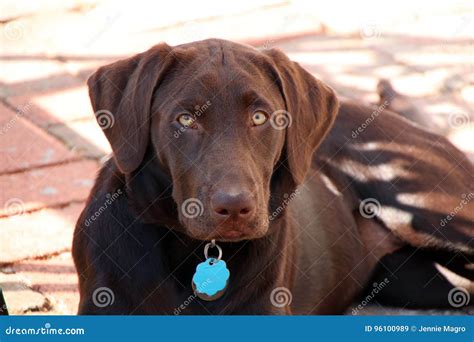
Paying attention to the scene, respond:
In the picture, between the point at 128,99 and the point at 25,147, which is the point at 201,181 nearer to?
the point at 128,99

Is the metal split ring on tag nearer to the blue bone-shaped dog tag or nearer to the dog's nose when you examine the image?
the blue bone-shaped dog tag

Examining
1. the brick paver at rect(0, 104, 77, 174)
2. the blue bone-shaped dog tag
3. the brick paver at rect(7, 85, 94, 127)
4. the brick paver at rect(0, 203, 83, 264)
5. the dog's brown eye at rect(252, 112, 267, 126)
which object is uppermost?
the dog's brown eye at rect(252, 112, 267, 126)

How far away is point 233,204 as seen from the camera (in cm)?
317

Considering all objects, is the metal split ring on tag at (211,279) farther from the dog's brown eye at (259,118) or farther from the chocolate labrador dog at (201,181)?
the dog's brown eye at (259,118)

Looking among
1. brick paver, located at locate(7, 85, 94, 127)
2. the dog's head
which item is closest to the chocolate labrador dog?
the dog's head

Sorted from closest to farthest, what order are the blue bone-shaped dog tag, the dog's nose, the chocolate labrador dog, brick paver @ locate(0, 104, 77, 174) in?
the dog's nose → the chocolate labrador dog → the blue bone-shaped dog tag → brick paver @ locate(0, 104, 77, 174)

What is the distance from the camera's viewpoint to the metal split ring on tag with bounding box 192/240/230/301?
140 inches

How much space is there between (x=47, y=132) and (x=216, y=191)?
267 cm

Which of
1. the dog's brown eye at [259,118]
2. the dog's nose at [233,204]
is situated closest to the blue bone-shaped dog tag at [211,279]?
the dog's nose at [233,204]

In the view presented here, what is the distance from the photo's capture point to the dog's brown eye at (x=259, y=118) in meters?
3.40

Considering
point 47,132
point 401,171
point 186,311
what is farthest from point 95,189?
point 47,132

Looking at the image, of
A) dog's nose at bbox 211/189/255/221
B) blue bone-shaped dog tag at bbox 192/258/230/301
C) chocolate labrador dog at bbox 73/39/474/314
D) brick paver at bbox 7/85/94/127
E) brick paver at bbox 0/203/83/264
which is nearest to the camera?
dog's nose at bbox 211/189/255/221

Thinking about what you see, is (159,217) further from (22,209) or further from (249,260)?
(22,209)

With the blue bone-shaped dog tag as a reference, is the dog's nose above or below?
above
